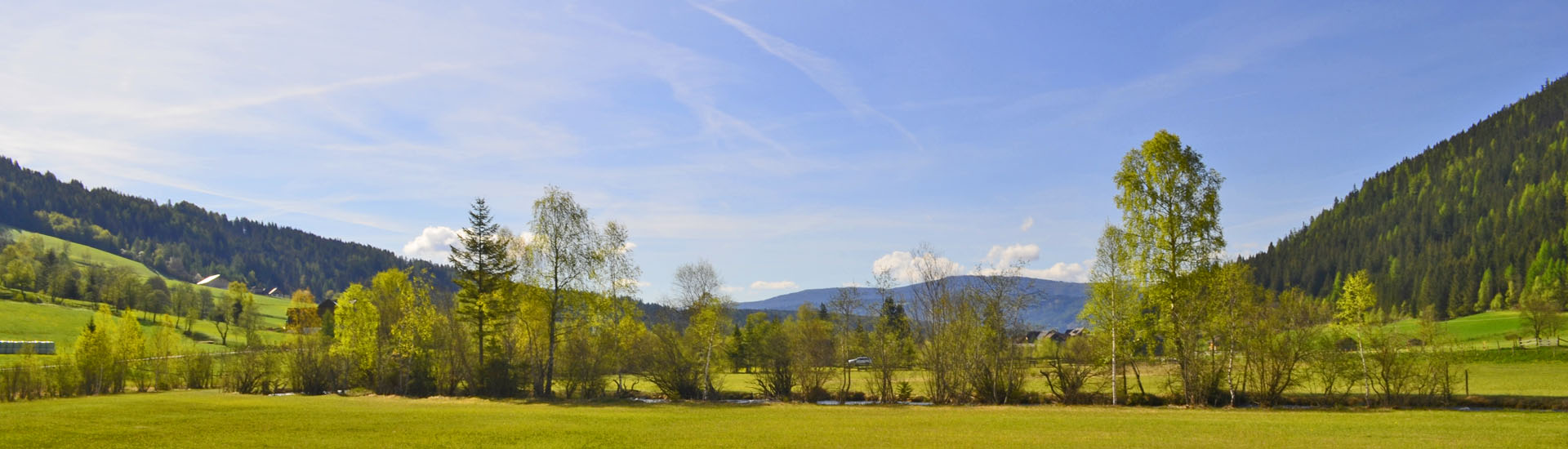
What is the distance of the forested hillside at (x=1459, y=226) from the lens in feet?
407

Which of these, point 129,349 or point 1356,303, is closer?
point 1356,303

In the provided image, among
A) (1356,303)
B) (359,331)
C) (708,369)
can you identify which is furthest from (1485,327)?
(359,331)

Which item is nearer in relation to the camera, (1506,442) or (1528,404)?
(1506,442)

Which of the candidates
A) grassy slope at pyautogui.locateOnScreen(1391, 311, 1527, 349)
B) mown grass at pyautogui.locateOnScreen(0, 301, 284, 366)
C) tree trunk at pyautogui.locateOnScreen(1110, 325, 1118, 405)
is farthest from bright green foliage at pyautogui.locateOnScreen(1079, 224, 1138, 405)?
mown grass at pyautogui.locateOnScreen(0, 301, 284, 366)

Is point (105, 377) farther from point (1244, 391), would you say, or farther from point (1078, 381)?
point (1244, 391)

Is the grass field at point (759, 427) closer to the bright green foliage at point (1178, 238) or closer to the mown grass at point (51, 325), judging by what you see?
the bright green foliage at point (1178, 238)

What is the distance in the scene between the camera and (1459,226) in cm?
15188

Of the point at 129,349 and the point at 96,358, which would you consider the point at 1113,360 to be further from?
the point at 129,349

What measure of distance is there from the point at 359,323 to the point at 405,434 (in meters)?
31.3

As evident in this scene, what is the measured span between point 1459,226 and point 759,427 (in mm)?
180032

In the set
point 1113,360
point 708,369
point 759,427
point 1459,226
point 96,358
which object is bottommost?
point 759,427

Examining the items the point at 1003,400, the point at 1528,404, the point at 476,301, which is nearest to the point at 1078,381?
the point at 1003,400

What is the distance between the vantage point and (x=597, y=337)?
46594mm

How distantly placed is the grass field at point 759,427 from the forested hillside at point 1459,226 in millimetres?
96925
